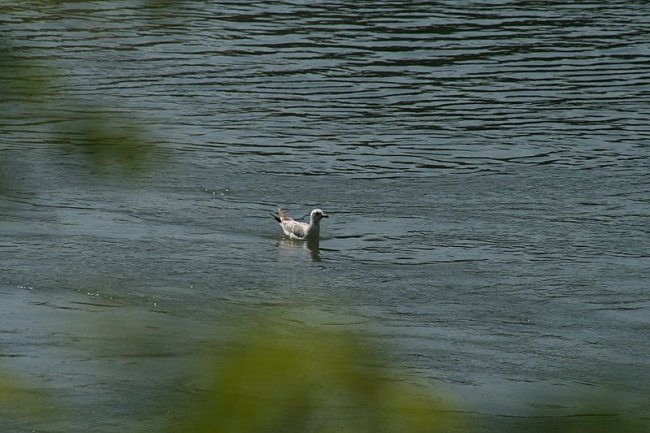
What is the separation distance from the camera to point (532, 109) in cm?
1666

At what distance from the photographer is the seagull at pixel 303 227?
38.4 feet

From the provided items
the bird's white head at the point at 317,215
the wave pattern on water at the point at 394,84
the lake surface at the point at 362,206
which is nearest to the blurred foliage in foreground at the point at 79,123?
the lake surface at the point at 362,206

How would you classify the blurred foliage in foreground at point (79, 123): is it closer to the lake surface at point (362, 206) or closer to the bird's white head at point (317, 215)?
the lake surface at point (362, 206)

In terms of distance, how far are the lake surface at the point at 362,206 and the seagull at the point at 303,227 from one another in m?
0.13

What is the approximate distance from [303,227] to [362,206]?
129 centimetres

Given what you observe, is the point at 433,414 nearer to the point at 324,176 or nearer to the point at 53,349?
the point at 53,349

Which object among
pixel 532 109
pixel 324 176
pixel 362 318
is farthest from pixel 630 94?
pixel 362 318

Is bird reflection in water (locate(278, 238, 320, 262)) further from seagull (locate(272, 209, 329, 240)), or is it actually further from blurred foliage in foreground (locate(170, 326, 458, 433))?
blurred foliage in foreground (locate(170, 326, 458, 433))

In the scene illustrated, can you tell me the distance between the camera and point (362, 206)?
1288cm

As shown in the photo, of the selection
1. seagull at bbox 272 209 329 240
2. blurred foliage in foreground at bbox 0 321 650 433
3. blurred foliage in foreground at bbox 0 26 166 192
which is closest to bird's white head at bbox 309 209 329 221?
seagull at bbox 272 209 329 240

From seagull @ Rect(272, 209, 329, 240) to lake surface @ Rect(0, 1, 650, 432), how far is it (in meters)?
0.13

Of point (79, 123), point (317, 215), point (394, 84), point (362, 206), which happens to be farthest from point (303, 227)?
point (79, 123)

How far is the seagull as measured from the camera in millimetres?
11711

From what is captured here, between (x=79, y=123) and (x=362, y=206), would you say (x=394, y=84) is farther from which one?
(x=79, y=123)
